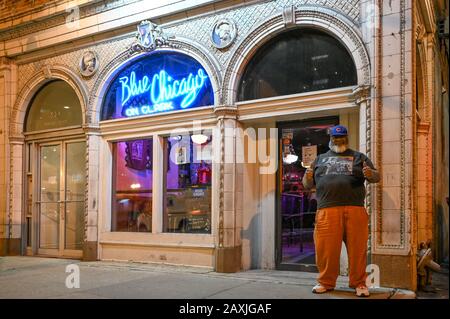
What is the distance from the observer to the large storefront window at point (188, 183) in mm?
8508

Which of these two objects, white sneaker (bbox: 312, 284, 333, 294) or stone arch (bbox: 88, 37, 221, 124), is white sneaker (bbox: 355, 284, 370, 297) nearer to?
white sneaker (bbox: 312, 284, 333, 294)

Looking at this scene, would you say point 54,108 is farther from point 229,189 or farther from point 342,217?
point 342,217

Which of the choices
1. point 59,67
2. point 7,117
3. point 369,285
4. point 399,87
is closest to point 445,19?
point 399,87

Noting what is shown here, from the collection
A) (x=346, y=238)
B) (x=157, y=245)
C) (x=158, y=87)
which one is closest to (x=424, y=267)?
(x=346, y=238)

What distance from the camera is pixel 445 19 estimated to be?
11.0 meters

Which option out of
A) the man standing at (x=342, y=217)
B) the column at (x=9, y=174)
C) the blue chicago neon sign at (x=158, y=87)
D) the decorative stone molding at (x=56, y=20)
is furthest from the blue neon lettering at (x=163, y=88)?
the man standing at (x=342, y=217)

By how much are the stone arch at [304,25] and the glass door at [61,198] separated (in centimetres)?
379

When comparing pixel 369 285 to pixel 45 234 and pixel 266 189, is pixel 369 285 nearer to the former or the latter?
pixel 266 189

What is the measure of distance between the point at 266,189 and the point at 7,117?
20.6 feet

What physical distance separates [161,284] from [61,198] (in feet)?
14.7

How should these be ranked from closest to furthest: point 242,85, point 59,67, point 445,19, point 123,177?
point 242,85 < point 123,177 < point 59,67 < point 445,19

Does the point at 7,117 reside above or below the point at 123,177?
above

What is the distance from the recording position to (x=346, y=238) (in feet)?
19.8

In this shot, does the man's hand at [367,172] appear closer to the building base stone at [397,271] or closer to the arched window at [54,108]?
the building base stone at [397,271]
